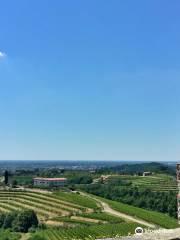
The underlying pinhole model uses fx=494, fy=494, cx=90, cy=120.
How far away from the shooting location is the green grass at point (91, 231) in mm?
57906

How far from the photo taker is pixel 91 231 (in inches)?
2366

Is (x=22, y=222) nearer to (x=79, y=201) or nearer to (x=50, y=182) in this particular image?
(x=79, y=201)

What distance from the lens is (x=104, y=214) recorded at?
77562 millimetres

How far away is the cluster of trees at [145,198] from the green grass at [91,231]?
77.8ft

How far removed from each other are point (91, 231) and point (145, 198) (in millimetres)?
37166

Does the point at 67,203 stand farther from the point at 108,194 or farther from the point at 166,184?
the point at 166,184

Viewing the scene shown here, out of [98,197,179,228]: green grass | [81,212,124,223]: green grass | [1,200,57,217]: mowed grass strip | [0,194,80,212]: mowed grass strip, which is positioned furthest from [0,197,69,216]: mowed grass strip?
[98,197,179,228]: green grass

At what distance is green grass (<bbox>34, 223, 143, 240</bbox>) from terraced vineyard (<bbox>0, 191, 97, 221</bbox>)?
46.3 ft

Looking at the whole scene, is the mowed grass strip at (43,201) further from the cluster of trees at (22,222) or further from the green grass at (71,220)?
the cluster of trees at (22,222)

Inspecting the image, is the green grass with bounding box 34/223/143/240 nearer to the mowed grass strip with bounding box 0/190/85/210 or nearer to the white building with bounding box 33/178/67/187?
the mowed grass strip with bounding box 0/190/85/210

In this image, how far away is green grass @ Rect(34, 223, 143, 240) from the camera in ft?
190

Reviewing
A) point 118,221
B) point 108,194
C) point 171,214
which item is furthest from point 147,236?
point 108,194

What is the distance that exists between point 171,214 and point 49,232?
96.9 ft

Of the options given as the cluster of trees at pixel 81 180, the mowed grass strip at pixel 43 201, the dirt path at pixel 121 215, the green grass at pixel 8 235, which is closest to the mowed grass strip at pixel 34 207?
the mowed grass strip at pixel 43 201
